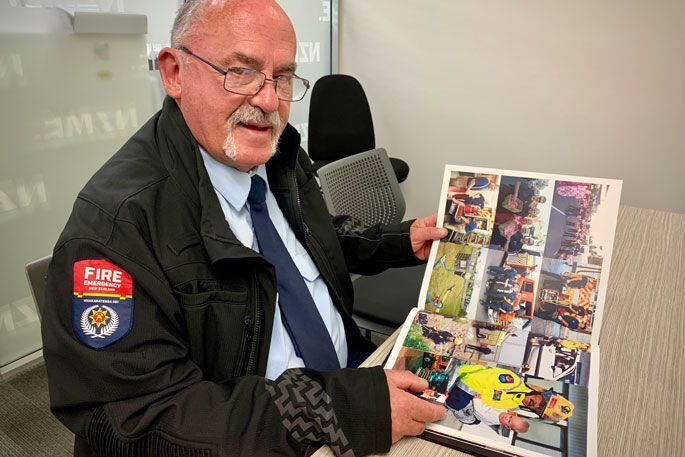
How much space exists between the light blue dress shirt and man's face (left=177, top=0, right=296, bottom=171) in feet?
0.13

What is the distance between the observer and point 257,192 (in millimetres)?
1207

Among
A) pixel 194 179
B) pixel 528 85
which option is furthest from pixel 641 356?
pixel 528 85

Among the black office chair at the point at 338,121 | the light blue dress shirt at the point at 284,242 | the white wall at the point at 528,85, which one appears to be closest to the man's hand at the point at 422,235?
the light blue dress shirt at the point at 284,242

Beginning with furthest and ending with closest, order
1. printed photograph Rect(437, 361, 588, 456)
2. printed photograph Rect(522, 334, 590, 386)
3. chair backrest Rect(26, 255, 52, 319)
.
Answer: chair backrest Rect(26, 255, 52, 319) → printed photograph Rect(522, 334, 590, 386) → printed photograph Rect(437, 361, 588, 456)

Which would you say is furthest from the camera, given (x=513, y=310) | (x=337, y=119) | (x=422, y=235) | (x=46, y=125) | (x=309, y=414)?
(x=337, y=119)

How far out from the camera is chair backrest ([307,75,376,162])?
10.1 feet

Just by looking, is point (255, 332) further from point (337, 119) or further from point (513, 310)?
point (337, 119)

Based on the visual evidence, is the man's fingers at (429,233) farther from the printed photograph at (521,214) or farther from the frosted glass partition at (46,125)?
the frosted glass partition at (46,125)

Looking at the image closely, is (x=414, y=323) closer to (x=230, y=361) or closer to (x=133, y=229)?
(x=230, y=361)

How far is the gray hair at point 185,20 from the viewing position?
3.42ft

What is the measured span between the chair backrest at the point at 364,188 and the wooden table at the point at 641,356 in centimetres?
83

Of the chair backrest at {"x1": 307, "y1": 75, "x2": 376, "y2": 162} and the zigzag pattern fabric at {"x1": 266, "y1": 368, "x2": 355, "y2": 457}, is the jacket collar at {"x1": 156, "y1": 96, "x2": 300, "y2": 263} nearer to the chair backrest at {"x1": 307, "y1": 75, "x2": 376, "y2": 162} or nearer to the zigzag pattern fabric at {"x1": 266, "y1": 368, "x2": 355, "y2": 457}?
the zigzag pattern fabric at {"x1": 266, "y1": 368, "x2": 355, "y2": 457}

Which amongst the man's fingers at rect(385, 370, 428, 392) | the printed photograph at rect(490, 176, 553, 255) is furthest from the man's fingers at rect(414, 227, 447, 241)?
the man's fingers at rect(385, 370, 428, 392)

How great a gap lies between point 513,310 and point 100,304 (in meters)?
0.75
